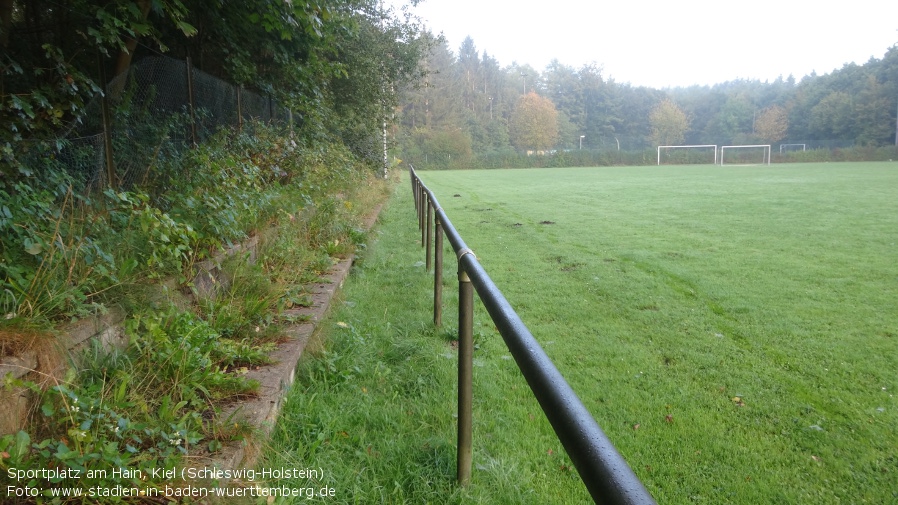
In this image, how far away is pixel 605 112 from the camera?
87125mm

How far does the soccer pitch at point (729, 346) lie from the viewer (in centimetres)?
270

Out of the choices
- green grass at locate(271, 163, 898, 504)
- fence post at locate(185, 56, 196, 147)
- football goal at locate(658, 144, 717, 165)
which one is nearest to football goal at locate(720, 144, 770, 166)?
football goal at locate(658, 144, 717, 165)

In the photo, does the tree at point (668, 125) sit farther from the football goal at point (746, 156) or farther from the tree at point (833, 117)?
the tree at point (833, 117)

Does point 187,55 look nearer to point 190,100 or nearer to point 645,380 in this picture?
point 190,100

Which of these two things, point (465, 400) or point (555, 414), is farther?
point (465, 400)

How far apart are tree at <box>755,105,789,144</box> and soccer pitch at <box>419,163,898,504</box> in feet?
238

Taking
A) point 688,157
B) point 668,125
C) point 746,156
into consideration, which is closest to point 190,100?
point 688,157

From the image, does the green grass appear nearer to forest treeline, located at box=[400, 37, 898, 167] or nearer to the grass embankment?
the grass embankment

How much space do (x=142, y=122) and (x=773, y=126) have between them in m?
81.8

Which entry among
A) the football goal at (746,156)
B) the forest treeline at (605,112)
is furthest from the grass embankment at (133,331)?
the football goal at (746,156)

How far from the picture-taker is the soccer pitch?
2695 millimetres

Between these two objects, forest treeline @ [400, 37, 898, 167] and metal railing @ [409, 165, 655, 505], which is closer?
metal railing @ [409, 165, 655, 505]

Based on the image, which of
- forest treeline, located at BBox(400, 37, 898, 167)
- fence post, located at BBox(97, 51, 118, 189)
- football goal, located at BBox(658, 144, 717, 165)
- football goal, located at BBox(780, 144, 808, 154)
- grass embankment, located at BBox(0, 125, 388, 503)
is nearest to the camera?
grass embankment, located at BBox(0, 125, 388, 503)

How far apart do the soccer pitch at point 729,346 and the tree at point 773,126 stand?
238 ft
